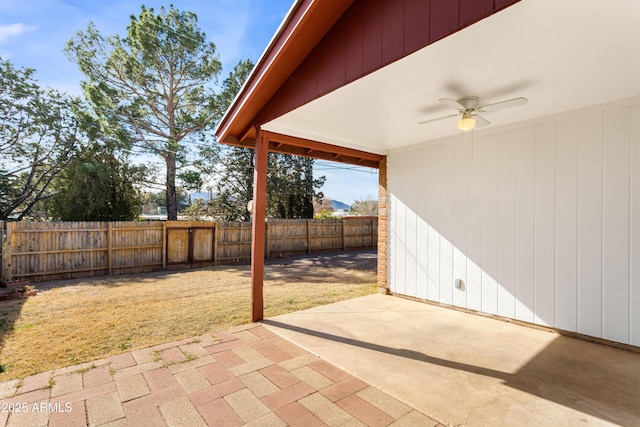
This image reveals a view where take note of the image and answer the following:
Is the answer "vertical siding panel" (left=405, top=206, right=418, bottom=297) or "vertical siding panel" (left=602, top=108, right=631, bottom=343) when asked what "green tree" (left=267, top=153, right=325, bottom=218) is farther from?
"vertical siding panel" (left=602, top=108, right=631, bottom=343)

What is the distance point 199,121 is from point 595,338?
1236cm

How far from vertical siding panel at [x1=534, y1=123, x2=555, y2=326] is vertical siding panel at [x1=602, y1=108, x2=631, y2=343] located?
46cm

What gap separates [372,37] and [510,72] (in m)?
1.15

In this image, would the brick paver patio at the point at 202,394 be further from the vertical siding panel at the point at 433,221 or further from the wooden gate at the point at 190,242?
the wooden gate at the point at 190,242

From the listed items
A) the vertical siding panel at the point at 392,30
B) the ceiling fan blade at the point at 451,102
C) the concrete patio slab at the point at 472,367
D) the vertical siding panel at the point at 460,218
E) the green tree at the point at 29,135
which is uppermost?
the green tree at the point at 29,135

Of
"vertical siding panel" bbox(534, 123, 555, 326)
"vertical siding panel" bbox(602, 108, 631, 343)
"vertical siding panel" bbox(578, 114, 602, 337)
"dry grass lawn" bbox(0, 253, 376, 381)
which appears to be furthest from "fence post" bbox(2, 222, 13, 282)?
"vertical siding panel" bbox(602, 108, 631, 343)

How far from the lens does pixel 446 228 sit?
4656mm

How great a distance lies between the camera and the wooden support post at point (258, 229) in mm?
3982

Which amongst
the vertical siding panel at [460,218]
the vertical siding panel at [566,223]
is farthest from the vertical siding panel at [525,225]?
the vertical siding panel at [460,218]

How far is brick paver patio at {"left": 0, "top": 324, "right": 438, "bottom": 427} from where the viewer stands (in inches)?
79.2

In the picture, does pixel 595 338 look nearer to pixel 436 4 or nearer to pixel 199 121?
pixel 436 4

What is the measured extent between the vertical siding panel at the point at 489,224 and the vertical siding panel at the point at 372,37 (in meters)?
2.69

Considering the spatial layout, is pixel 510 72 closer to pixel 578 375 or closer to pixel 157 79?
pixel 578 375

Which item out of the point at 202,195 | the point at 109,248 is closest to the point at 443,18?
the point at 109,248
